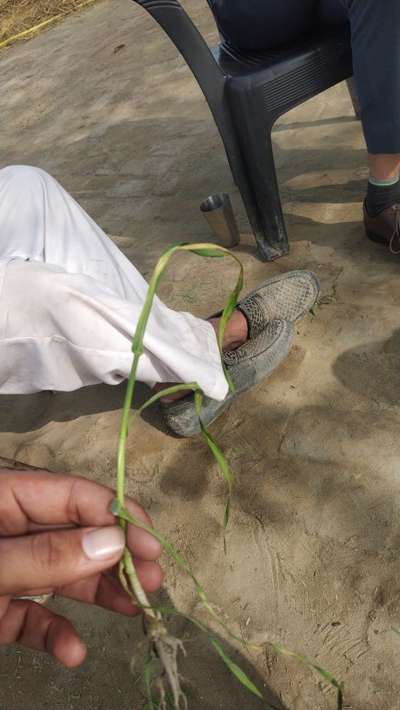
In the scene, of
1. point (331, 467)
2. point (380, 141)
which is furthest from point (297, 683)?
point (380, 141)

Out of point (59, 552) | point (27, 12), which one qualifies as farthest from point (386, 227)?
point (27, 12)

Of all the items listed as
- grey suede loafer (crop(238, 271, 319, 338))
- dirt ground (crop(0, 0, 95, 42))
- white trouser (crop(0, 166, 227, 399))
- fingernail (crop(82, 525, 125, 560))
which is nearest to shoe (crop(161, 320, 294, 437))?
grey suede loafer (crop(238, 271, 319, 338))

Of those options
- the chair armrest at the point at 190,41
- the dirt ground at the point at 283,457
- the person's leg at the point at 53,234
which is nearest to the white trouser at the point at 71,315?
the person's leg at the point at 53,234

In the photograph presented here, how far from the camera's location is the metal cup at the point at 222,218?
92.7 inches

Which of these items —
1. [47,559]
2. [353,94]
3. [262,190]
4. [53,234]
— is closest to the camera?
[47,559]

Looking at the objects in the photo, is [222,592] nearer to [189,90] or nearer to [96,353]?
[96,353]

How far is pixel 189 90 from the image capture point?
3732mm

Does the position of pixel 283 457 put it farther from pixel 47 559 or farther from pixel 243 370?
pixel 47 559

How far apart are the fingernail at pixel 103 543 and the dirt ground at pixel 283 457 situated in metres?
0.52

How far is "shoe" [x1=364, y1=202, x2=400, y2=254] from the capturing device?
2.01 metres

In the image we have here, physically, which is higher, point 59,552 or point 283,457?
point 59,552

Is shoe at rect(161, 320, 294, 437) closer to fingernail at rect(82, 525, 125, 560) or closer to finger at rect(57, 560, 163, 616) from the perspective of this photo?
finger at rect(57, 560, 163, 616)

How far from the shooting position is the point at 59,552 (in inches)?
34.2

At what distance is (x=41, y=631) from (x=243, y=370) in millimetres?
910
